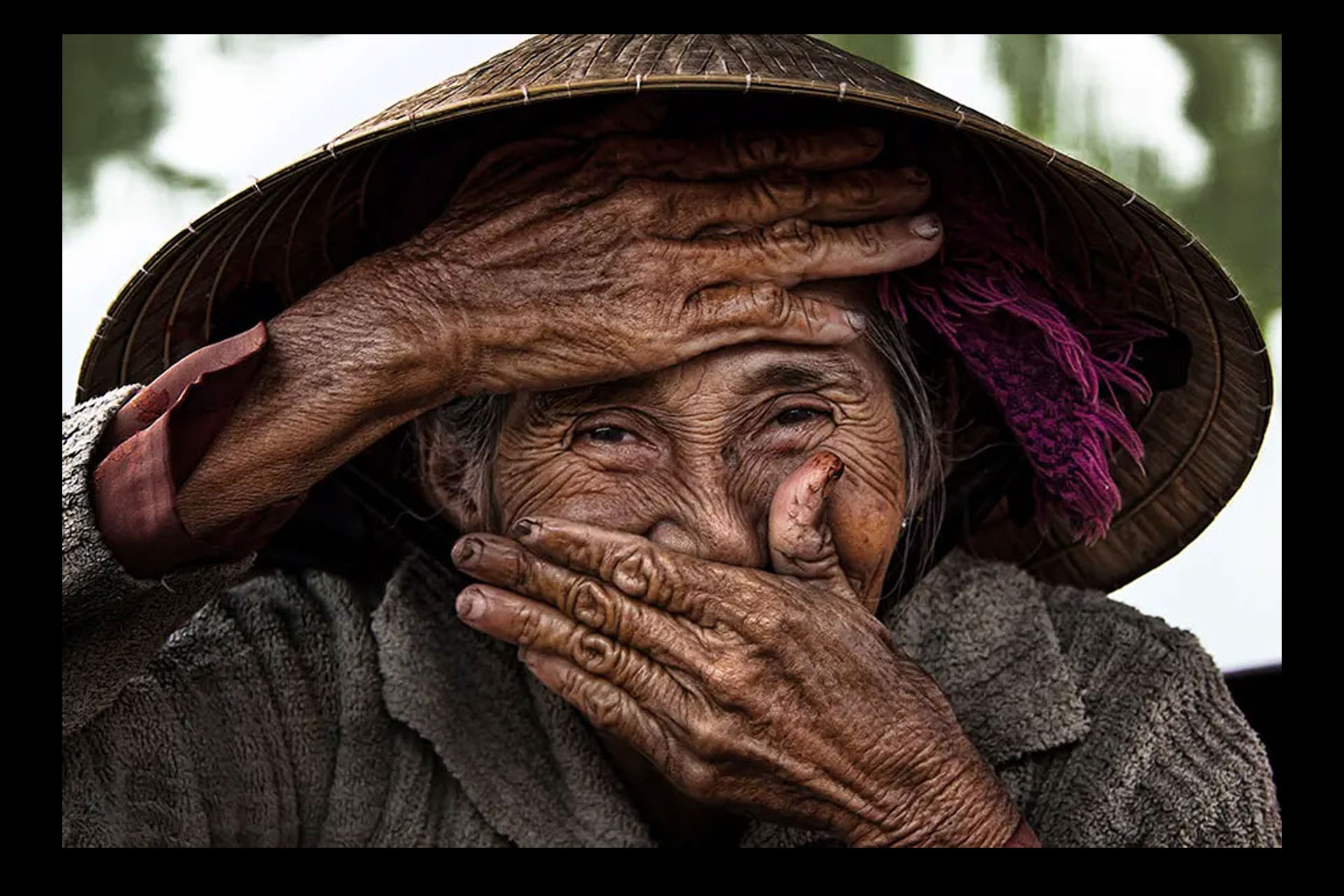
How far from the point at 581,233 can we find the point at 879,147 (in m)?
0.40

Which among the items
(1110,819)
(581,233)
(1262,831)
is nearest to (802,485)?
(581,233)

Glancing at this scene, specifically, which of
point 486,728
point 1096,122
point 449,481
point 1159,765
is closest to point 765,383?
point 449,481

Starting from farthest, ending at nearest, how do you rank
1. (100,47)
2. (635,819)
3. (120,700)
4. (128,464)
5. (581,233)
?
→ 1. (100,47)
2. (635,819)
3. (120,700)
4. (581,233)
5. (128,464)

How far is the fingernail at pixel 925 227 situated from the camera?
1.98m

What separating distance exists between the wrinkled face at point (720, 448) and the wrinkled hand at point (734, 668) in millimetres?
93

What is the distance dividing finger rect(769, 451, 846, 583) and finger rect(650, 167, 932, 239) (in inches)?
12.0

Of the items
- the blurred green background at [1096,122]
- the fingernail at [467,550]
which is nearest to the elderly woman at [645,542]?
the fingernail at [467,550]

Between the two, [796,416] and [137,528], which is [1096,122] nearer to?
[796,416]

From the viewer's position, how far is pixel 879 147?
1953 mm

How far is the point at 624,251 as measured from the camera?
6.14 feet

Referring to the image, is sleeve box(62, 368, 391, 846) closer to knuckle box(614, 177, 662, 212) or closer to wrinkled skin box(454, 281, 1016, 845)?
wrinkled skin box(454, 281, 1016, 845)

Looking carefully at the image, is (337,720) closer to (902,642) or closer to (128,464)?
(128,464)

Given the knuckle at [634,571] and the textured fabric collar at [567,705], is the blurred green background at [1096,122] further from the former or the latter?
the knuckle at [634,571]

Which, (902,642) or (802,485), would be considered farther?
(902,642)
